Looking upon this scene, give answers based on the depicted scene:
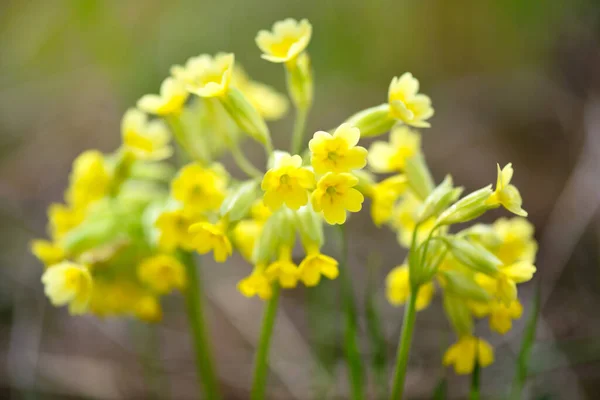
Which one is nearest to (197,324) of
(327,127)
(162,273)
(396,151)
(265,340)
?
(162,273)

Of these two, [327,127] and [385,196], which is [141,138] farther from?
[327,127]

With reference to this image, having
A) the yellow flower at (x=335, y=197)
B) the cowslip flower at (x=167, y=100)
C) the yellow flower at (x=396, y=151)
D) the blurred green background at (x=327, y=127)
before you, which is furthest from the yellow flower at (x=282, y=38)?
the blurred green background at (x=327, y=127)

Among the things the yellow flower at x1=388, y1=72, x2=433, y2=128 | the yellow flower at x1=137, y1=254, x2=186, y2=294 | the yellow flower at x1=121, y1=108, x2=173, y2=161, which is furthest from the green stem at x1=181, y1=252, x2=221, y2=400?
the yellow flower at x1=388, y1=72, x2=433, y2=128

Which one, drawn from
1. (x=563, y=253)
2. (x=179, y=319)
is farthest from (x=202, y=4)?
(x=563, y=253)

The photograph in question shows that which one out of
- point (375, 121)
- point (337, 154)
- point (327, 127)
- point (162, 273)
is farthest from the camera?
point (327, 127)

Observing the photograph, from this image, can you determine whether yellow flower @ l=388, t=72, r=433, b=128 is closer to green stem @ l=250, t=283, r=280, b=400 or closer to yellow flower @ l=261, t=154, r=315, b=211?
yellow flower @ l=261, t=154, r=315, b=211
